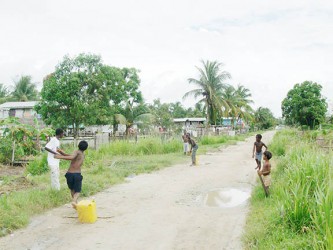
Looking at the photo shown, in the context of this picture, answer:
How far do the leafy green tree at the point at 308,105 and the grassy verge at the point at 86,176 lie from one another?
72.5 ft

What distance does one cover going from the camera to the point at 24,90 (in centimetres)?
4628

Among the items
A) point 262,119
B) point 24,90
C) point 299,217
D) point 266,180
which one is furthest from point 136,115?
point 262,119

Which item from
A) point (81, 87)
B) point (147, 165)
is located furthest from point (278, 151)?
point (81, 87)

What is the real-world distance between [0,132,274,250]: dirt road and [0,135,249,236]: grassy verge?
294mm

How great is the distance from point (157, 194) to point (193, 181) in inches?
89.7

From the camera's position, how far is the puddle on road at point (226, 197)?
8172 mm

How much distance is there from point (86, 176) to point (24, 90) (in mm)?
39230

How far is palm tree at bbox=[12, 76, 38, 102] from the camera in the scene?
4531 cm

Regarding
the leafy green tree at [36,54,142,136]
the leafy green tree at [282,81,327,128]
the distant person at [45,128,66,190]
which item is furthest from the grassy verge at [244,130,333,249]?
the leafy green tree at [282,81,327,128]

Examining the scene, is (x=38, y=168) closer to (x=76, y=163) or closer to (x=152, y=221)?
(x=76, y=163)

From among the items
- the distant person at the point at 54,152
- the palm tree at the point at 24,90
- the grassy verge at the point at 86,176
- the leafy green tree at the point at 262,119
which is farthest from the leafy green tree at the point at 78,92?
the leafy green tree at the point at 262,119

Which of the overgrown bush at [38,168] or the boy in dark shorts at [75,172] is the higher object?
the boy in dark shorts at [75,172]

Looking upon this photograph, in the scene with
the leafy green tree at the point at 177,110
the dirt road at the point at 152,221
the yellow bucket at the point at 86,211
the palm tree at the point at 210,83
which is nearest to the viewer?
the dirt road at the point at 152,221

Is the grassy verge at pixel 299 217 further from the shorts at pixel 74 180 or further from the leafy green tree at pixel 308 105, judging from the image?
the leafy green tree at pixel 308 105
